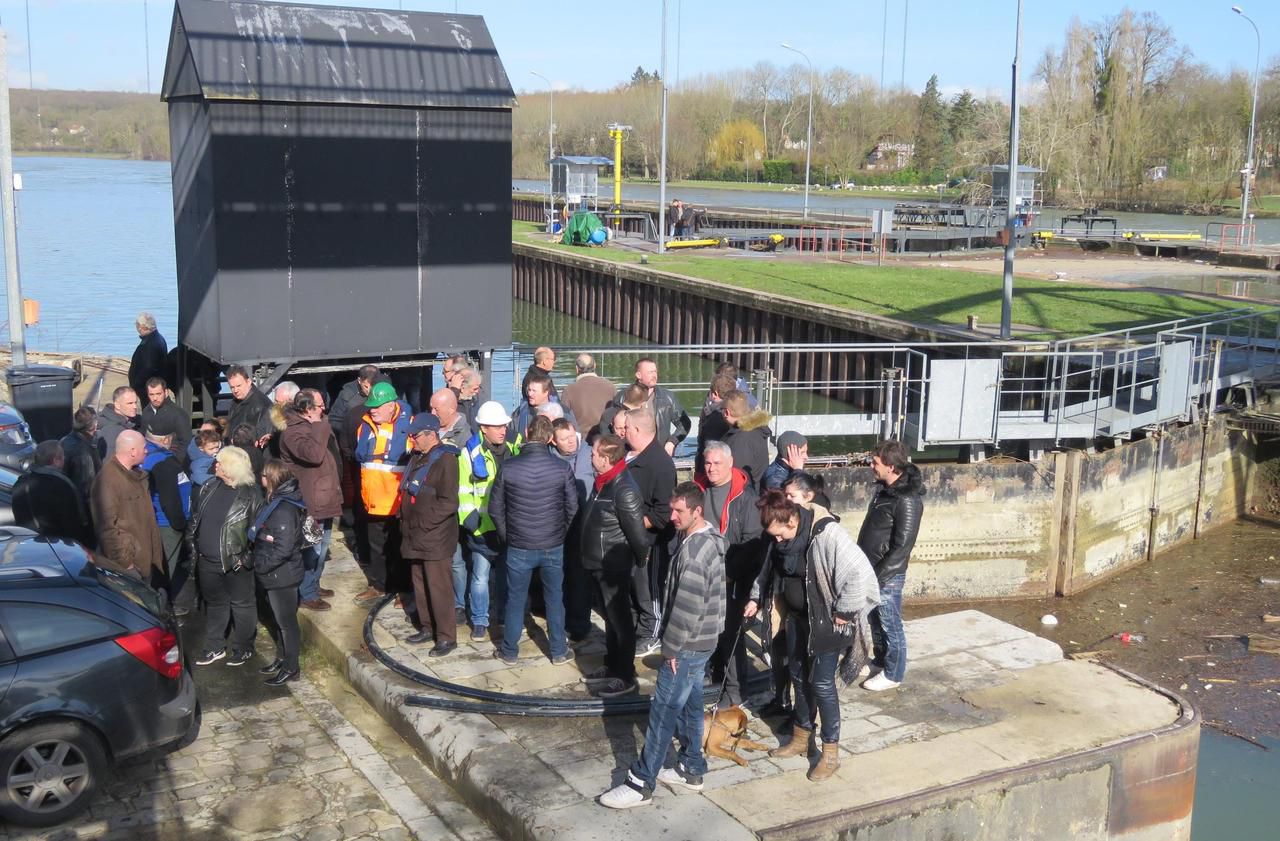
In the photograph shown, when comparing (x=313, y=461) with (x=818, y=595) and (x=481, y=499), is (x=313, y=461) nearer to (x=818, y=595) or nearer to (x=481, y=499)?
(x=481, y=499)

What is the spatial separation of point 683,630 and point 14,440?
9596 millimetres

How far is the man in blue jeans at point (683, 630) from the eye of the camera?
595 cm

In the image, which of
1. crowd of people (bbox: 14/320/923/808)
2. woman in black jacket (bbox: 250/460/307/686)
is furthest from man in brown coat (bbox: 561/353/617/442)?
woman in black jacket (bbox: 250/460/307/686)

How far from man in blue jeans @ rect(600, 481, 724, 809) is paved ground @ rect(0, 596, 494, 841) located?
951mm

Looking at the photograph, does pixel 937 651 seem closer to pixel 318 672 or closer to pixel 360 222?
pixel 318 672

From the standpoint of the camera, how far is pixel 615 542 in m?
7.26

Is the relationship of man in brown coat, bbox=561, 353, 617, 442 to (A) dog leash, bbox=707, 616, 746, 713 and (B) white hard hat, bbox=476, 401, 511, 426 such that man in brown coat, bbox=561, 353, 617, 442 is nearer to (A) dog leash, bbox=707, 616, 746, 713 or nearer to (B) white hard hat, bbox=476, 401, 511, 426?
(B) white hard hat, bbox=476, 401, 511, 426

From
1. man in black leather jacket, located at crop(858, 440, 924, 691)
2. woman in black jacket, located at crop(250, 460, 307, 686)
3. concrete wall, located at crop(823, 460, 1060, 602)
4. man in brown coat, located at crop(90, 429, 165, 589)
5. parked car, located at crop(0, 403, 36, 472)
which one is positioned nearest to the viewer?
man in black leather jacket, located at crop(858, 440, 924, 691)

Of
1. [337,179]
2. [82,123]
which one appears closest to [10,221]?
[337,179]

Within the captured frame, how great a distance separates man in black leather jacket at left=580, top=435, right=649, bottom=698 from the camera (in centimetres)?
709

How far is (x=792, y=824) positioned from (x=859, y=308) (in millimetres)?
21236

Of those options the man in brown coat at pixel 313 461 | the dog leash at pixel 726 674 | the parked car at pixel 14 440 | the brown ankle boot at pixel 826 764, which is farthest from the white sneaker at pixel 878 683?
the parked car at pixel 14 440

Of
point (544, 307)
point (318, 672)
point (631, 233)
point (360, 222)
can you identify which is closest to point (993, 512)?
point (360, 222)

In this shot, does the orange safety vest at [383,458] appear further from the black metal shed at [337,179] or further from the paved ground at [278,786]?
the black metal shed at [337,179]
